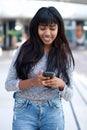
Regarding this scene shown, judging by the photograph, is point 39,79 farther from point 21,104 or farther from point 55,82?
point 21,104

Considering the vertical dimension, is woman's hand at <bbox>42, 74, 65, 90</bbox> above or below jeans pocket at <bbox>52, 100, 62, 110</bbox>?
above

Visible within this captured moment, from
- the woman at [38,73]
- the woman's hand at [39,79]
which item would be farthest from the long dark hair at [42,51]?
the woman's hand at [39,79]

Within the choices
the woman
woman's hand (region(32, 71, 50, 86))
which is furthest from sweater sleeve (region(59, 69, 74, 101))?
woman's hand (region(32, 71, 50, 86))

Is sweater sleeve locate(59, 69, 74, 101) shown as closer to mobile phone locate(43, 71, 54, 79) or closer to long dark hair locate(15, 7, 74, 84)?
long dark hair locate(15, 7, 74, 84)

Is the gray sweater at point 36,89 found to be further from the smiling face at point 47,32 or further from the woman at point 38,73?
the smiling face at point 47,32

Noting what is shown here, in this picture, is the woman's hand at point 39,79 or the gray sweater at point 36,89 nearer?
the woman's hand at point 39,79

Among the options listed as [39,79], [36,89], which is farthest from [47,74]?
[36,89]

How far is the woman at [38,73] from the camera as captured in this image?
293cm

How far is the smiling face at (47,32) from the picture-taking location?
117 inches

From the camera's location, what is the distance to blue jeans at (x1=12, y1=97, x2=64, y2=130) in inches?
115

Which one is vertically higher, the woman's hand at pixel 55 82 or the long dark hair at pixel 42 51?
the long dark hair at pixel 42 51

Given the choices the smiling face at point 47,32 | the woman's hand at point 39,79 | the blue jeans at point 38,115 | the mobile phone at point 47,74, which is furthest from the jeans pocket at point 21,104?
the smiling face at point 47,32

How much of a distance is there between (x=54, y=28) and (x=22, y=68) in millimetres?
323

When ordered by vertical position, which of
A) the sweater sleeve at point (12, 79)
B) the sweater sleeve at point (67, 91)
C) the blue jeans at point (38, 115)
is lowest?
the blue jeans at point (38, 115)
